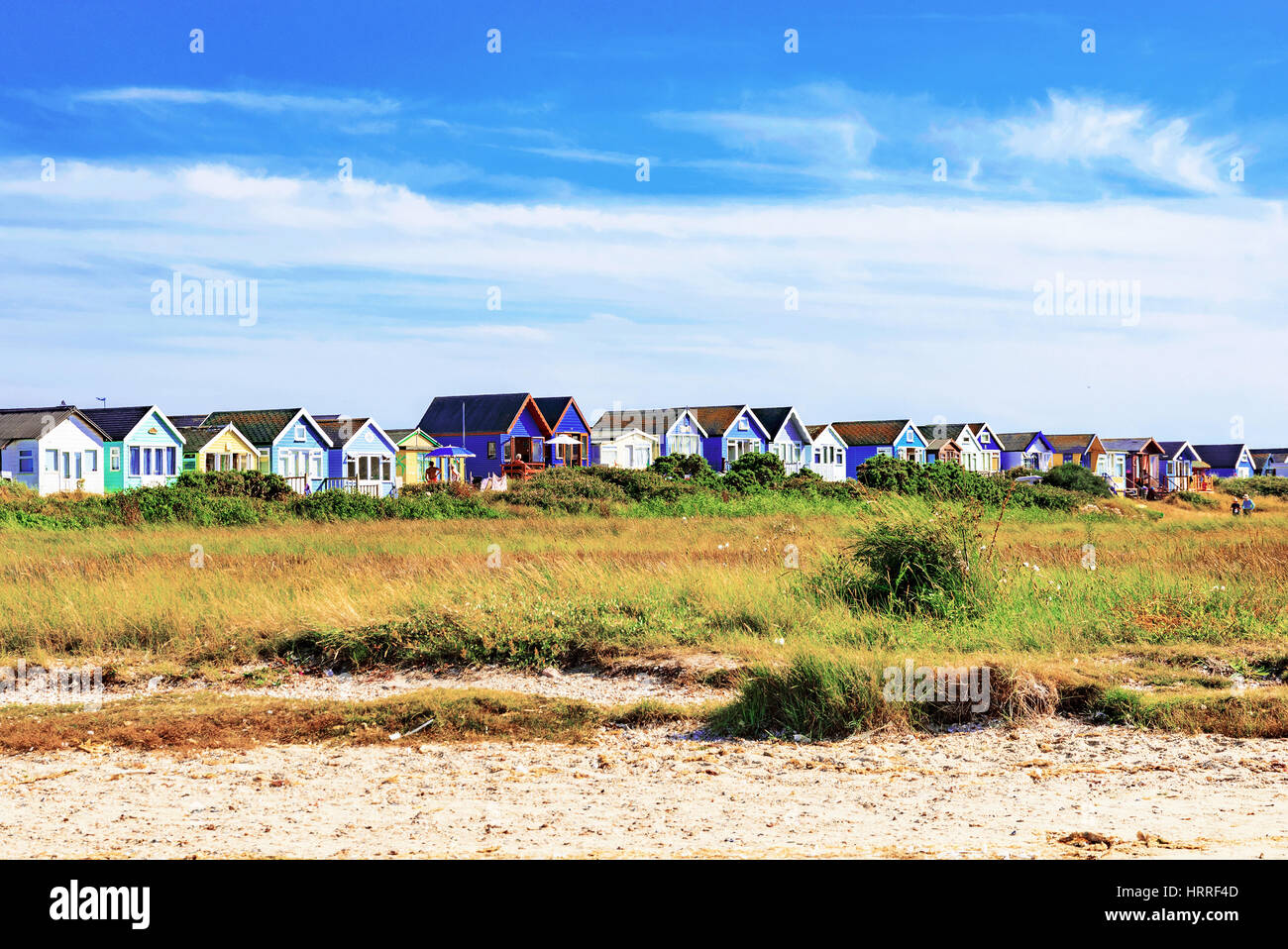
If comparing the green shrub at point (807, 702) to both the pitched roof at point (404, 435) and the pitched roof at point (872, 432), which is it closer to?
the pitched roof at point (404, 435)

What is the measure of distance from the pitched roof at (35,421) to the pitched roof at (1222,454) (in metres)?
109

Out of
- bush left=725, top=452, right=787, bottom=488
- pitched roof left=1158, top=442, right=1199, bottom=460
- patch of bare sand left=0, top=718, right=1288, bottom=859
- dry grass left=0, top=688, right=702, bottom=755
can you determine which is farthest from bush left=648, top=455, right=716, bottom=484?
pitched roof left=1158, top=442, right=1199, bottom=460

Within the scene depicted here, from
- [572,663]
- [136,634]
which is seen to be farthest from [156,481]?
[572,663]

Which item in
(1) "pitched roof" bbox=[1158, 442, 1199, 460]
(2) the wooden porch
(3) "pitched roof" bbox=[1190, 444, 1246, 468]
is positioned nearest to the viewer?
(2) the wooden porch

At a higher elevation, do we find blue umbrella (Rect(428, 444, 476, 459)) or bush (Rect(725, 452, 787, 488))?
blue umbrella (Rect(428, 444, 476, 459))

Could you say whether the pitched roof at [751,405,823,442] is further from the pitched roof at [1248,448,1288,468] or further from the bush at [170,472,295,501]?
the pitched roof at [1248,448,1288,468]

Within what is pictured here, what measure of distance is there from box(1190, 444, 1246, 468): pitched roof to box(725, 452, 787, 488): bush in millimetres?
82387

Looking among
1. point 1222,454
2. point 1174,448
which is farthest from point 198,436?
point 1222,454

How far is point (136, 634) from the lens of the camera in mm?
12617

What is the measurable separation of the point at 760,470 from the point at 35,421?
33916mm

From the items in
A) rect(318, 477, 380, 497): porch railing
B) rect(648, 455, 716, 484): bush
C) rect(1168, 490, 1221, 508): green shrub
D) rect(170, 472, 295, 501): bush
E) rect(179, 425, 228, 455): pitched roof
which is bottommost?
rect(1168, 490, 1221, 508): green shrub

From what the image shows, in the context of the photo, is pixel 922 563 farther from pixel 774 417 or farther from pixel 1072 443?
pixel 1072 443

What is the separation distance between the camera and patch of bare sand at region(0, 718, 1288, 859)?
564 centimetres

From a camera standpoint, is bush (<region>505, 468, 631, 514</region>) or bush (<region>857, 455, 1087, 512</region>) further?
bush (<region>505, 468, 631, 514</region>)
